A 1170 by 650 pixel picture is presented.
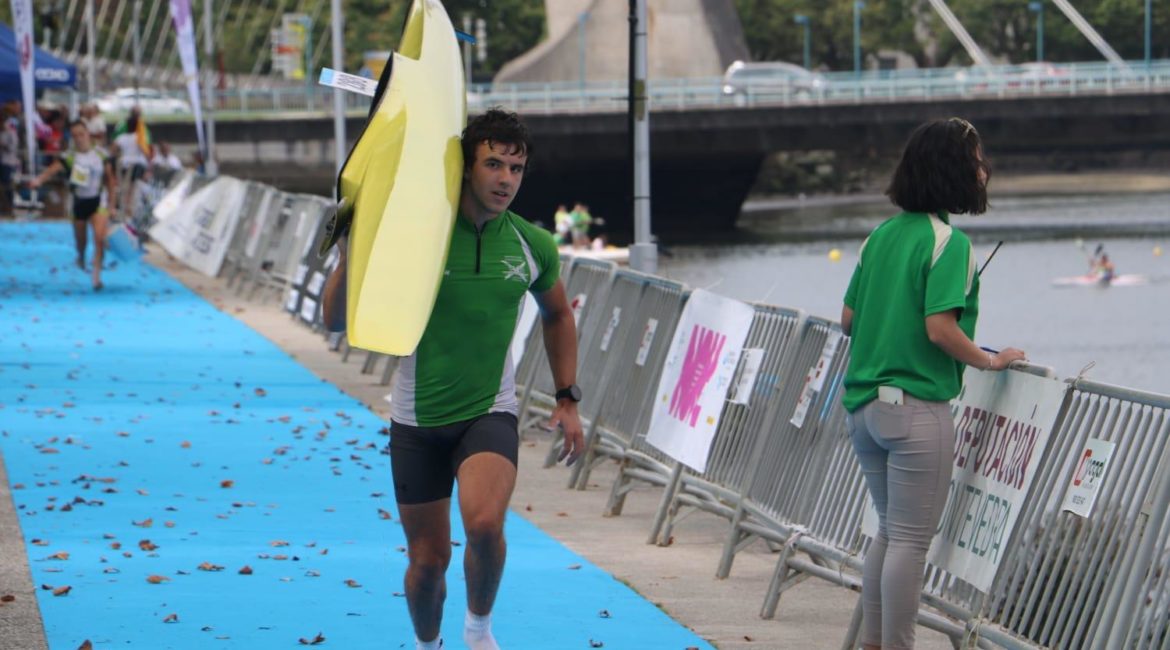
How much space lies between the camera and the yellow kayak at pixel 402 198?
632 cm

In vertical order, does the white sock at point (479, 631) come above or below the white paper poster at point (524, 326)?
below

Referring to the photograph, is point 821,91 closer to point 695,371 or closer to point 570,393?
point 695,371

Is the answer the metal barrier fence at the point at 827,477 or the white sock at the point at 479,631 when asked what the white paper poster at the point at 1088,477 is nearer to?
the metal barrier fence at the point at 827,477

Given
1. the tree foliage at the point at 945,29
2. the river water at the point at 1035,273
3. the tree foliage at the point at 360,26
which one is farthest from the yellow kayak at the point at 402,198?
the tree foliage at the point at 945,29

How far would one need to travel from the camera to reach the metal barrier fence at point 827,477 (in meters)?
6.30

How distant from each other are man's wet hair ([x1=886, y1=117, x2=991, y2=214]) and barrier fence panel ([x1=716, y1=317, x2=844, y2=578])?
6.87 ft

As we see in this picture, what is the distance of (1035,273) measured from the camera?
57.2 metres

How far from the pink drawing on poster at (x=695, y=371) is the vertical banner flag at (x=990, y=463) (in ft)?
9.23

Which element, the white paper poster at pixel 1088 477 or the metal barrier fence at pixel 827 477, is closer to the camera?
the metal barrier fence at pixel 827 477

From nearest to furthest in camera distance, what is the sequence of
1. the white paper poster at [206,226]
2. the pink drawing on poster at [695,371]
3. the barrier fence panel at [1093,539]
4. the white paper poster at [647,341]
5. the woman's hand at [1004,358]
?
the barrier fence panel at [1093,539] < the woman's hand at [1004,358] < the pink drawing on poster at [695,371] < the white paper poster at [647,341] < the white paper poster at [206,226]

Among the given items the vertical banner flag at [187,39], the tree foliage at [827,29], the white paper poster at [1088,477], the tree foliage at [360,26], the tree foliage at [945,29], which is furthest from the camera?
the tree foliage at [945,29]

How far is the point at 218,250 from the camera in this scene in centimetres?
2797

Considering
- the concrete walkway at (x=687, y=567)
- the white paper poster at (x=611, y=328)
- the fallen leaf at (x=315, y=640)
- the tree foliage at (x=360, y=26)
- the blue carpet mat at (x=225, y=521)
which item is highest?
the tree foliage at (x=360, y=26)

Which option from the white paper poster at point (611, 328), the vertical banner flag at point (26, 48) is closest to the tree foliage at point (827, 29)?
the vertical banner flag at point (26, 48)
